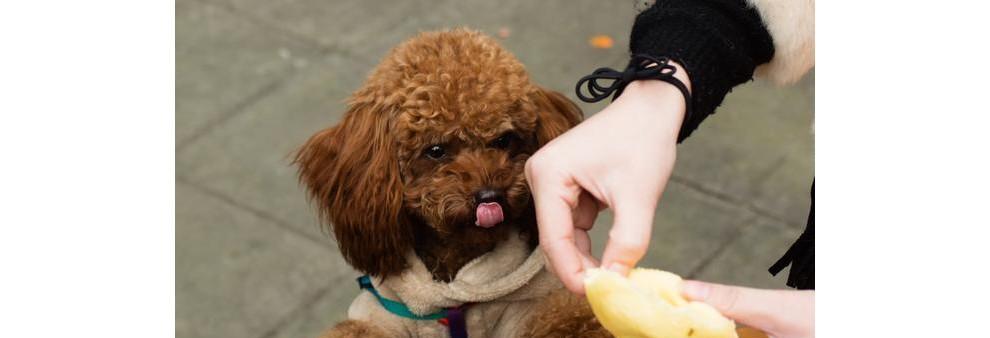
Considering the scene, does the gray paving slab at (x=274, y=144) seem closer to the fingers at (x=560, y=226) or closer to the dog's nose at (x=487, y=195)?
the dog's nose at (x=487, y=195)

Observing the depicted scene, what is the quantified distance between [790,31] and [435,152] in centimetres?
65

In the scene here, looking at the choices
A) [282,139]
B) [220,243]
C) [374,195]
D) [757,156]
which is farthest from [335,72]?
[374,195]

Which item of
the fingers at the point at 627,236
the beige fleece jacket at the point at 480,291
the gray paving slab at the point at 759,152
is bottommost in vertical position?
the fingers at the point at 627,236

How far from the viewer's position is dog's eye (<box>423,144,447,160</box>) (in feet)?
7.59

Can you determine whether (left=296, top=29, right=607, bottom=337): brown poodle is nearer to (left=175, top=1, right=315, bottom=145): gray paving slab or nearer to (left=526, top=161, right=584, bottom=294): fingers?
(left=526, top=161, right=584, bottom=294): fingers

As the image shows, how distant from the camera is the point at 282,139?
4469mm

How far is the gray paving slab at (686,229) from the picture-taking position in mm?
4016

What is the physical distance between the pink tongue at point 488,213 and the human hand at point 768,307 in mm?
524

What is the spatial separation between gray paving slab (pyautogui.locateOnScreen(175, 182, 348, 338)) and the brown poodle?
1.40 metres

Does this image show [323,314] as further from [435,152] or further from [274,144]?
[435,152]

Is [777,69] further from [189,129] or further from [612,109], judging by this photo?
[189,129]

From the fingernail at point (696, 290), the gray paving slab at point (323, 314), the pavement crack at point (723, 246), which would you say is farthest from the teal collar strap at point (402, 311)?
the pavement crack at point (723, 246)

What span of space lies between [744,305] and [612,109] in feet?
1.15

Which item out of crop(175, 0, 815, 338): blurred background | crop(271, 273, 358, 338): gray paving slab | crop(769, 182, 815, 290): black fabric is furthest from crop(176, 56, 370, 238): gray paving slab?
crop(769, 182, 815, 290): black fabric
